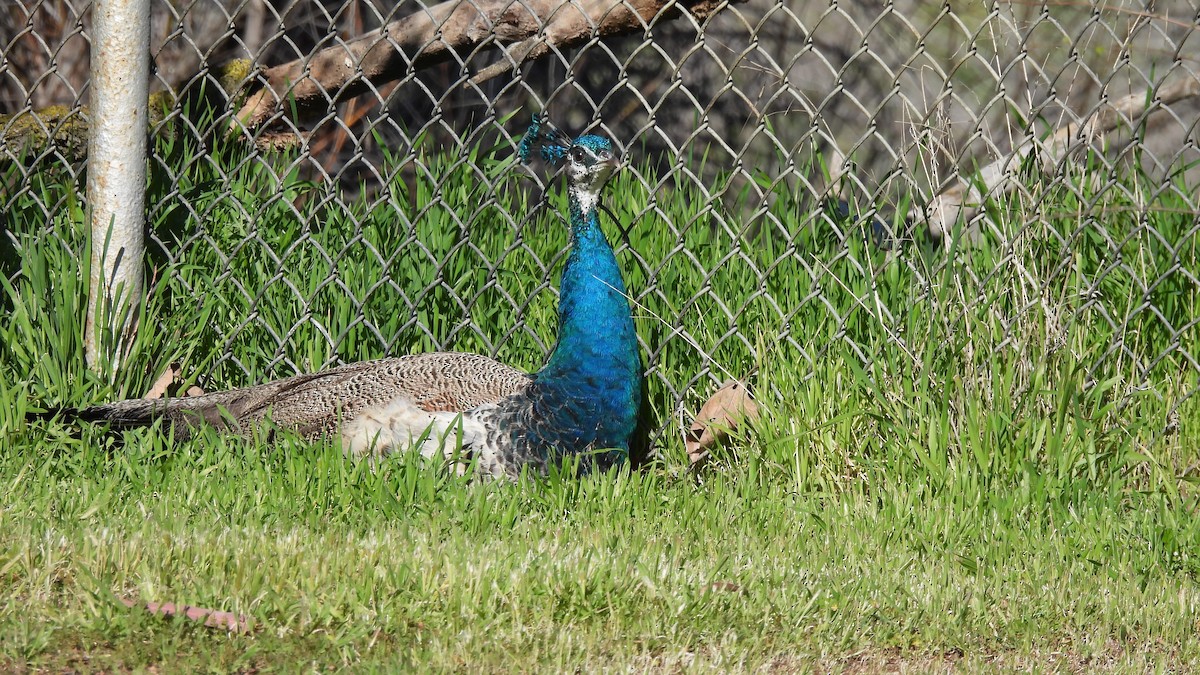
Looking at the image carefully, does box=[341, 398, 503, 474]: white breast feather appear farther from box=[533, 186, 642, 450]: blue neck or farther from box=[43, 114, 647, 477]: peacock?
box=[533, 186, 642, 450]: blue neck

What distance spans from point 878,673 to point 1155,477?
1259 millimetres

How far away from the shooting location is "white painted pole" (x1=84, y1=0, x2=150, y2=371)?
3.99 m

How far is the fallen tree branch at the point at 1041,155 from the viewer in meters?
3.38

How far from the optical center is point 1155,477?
3.41 meters

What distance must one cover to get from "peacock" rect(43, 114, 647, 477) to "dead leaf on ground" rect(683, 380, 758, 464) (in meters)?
0.19

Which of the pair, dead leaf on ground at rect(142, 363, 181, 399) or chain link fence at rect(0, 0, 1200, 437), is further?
dead leaf on ground at rect(142, 363, 181, 399)

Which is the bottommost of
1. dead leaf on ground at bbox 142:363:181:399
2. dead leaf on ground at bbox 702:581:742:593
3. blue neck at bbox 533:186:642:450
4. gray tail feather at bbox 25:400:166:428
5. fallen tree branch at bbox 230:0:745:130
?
dead leaf on ground at bbox 702:581:742:593

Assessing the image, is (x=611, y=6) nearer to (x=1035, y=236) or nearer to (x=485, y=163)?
(x=485, y=163)

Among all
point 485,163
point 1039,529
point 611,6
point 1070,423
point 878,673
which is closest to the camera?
point 878,673

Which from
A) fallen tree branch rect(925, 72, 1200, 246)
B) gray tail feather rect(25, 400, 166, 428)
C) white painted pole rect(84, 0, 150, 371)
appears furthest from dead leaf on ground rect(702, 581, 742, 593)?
white painted pole rect(84, 0, 150, 371)

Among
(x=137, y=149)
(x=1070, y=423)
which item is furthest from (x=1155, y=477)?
(x=137, y=149)

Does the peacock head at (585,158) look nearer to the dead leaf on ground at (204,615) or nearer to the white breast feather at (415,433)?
the white breast feather at (415,433)

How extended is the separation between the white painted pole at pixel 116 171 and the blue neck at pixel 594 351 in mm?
1365

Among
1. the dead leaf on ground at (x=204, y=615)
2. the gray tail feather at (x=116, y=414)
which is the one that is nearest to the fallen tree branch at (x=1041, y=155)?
the dead leaf on ground at (x=204, y=615)
